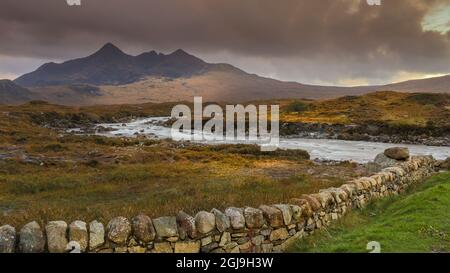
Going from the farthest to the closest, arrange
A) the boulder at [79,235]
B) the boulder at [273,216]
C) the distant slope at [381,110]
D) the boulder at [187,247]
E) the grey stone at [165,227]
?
the distant slope at [381,110] < the boulder at [273,216] < the boulder at [187,247] < the grey stone at [165,227] < the boulder at [79,235]

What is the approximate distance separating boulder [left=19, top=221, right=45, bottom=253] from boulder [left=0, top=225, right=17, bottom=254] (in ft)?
0.46

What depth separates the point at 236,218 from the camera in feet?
32.4

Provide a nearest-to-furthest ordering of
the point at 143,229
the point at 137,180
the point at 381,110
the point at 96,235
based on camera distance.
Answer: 1. the point at 96,235
2. the point at 143,229
3. the point at 137,180
4. the point at 381,110

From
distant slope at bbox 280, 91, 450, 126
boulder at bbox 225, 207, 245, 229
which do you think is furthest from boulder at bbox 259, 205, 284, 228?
distant slope at bbox 280, 91, 450, 126

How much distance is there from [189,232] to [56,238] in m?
2.78

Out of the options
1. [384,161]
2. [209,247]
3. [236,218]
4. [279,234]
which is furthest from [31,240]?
[384,161]

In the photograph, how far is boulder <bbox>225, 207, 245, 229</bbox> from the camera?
9805 mm

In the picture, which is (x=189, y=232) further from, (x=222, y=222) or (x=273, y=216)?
(x=273, y=216)

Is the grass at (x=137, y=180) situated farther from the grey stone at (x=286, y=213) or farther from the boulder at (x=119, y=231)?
the grey stone at (x=286, y=213)

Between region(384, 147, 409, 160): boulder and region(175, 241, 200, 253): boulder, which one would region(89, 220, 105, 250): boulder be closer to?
region(175, 241, 200, 253): boulder

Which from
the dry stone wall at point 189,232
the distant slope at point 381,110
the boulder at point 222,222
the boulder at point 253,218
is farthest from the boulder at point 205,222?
the distant slope at point 381,110

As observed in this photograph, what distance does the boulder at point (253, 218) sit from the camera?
10.1 m
